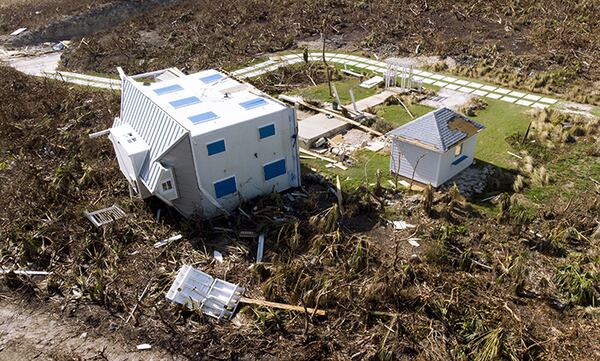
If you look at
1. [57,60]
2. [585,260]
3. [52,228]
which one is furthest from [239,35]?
[585,260]

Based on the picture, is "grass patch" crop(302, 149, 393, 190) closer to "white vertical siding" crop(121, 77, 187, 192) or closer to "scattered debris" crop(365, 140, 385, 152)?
"scattered debris" crop(365, 140, 385, 152)

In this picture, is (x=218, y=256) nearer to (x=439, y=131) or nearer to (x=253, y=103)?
(x=253, y=103)

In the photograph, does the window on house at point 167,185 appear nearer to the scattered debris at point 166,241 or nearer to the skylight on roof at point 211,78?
the scattered debris at point 166,241

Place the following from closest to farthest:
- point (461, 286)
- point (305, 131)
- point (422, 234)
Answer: point (461, 286) < point (422, 234) < point (305, 131)

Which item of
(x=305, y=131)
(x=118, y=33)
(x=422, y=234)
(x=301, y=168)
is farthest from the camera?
(x=118, y=33)

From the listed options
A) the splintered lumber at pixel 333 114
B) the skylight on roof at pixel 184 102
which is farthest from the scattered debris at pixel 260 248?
the splintered lumber at pixel 333 114

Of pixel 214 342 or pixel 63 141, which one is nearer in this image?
pixel 214 342

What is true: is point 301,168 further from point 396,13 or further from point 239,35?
point 396,13
